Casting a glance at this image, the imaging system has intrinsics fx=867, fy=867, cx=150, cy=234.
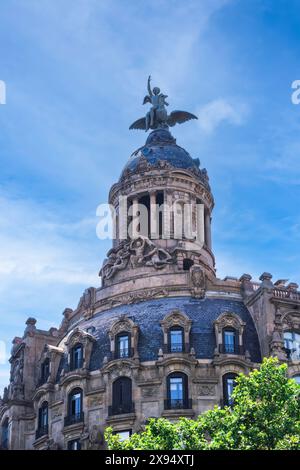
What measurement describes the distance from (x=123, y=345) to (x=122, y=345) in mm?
76

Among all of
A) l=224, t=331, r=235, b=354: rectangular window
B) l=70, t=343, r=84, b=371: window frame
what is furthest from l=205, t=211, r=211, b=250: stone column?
l=70, t=343, r=84, b=371: window frame

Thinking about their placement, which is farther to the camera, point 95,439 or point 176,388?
point 176,388

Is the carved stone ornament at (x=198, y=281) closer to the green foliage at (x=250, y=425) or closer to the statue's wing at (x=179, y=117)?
the green foliage at (x=250, y=425)

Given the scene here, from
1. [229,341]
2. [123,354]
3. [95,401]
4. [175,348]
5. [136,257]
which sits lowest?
[95,401]

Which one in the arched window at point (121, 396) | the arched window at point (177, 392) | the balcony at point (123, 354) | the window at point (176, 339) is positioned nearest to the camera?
the arched window at point (177, 392)

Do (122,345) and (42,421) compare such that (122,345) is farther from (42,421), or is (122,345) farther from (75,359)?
(42,421)

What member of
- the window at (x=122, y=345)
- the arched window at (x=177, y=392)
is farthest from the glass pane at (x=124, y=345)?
the arched window at (x=177, y=392)

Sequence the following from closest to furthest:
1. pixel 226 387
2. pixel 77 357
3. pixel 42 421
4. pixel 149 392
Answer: pixel 149 392 → pixel 226 387 → pixel 77 357 → pixel 42 421

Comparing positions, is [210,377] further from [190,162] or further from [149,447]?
[190,162]

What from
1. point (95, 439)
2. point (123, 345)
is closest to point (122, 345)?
point (123, 345)

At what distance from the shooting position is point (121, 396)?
57.2 metres

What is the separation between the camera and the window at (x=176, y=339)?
5806cm

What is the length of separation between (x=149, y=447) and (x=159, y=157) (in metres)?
35.2

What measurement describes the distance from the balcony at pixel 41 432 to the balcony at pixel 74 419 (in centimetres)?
308
